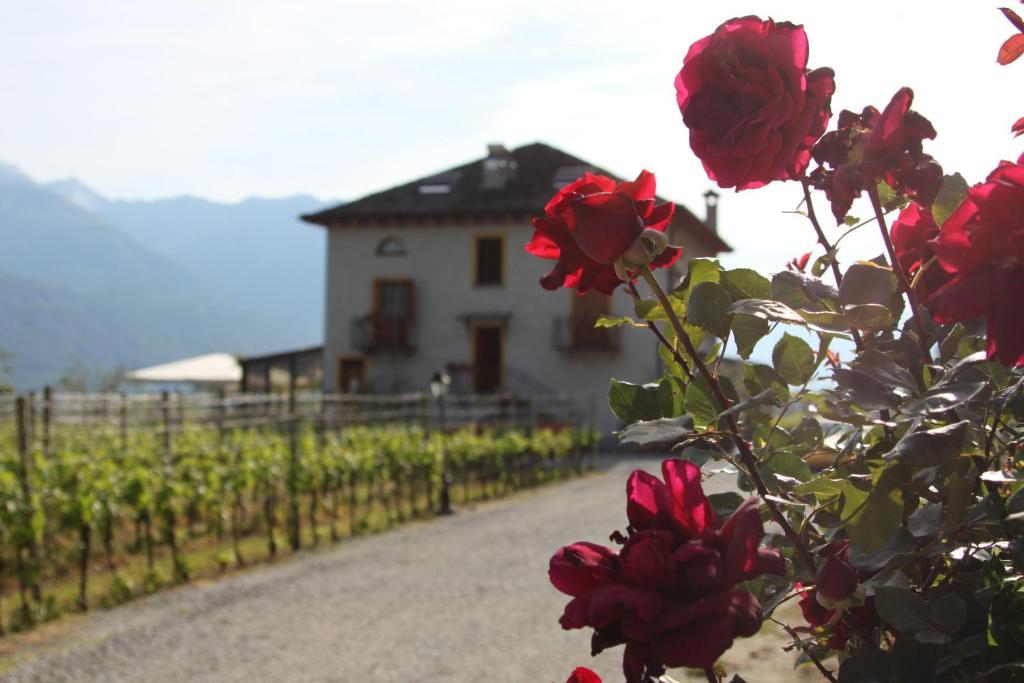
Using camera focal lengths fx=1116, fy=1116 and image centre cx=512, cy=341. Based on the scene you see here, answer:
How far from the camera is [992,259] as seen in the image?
602 mm

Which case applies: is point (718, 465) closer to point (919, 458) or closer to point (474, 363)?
point (919, 458)

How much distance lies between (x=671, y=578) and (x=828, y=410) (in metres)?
0.36

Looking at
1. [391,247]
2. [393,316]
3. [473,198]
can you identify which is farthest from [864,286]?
[391,247]

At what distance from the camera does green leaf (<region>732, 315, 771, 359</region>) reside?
0.89 m

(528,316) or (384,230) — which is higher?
(384,230)

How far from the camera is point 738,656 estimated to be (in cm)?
516

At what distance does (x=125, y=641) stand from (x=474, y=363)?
19432 mm

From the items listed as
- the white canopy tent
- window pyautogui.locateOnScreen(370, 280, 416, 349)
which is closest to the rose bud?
window pyautogui.locateOnScreen(370, 280, 416, 349)

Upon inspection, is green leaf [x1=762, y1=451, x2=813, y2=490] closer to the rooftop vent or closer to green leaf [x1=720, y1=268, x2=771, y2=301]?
green leaf [x1=720, y1=268, x2=771, y2=301]

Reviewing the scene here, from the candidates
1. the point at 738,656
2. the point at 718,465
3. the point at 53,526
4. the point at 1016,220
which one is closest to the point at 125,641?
the point at 53,526

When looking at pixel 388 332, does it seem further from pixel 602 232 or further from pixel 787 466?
pixel 602 232

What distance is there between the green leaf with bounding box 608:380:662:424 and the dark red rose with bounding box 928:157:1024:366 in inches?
13.6

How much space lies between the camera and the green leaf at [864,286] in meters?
0.83

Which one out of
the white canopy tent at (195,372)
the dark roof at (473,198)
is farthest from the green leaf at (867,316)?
the white canopy tent at (195,372)
